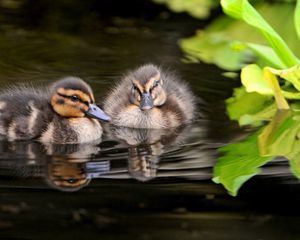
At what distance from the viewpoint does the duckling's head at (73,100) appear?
5605mm

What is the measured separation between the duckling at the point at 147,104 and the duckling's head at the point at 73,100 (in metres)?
0.31

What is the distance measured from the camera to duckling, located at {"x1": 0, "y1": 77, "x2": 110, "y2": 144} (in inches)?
219

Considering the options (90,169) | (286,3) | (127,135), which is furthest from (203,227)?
(286,3)

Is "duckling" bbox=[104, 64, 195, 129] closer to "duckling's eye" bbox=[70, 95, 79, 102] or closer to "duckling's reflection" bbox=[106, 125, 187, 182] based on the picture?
"duckling's reflection" bbox=[106, 125, 187, 182]

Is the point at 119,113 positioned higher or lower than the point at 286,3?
lower

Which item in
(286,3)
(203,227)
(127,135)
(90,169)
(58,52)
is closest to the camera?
(203,227)

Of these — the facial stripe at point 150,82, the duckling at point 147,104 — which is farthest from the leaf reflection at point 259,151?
the facial stripe at point 150,82

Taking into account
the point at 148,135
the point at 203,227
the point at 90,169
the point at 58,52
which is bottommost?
the point at 203,227

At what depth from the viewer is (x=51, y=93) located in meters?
5.68

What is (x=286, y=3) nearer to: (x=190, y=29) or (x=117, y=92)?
(x=190, y=29)

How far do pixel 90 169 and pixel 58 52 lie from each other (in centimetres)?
241

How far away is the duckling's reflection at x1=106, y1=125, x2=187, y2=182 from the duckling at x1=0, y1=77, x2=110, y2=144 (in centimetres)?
17

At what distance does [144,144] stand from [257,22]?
38.4 inches

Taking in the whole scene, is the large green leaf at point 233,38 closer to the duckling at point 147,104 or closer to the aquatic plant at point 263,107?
the aquatic plant at point 263,107
